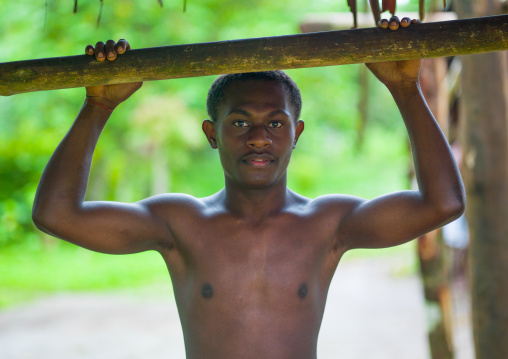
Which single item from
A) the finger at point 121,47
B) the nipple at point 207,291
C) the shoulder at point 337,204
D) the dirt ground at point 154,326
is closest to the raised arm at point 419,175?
the shoulder at point 337,204

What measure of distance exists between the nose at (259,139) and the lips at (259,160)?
0.03 m

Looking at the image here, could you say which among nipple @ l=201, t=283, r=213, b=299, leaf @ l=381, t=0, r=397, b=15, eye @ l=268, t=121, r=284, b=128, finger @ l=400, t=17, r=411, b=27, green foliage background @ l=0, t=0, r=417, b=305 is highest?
green foliage background @ l=0, t=0, r=417, b=305

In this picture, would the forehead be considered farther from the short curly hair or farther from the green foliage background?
the green foliage background

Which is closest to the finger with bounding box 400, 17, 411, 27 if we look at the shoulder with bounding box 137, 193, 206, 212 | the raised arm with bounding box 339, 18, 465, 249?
the raised arm with bounding box 339, 18, 465, 249

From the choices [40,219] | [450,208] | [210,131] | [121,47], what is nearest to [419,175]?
[450,208]

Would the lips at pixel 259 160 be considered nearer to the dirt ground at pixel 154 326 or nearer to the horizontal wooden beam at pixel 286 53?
the horizontal wooden beam at pixel 286 53

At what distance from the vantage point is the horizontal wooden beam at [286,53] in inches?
68.2

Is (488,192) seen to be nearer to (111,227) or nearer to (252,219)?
(252,219)

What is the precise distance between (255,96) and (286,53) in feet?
1.57

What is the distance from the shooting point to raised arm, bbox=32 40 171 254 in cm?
203

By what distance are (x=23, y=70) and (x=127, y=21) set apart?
817 cm

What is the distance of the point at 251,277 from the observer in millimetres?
2264

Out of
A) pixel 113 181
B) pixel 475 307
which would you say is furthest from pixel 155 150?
pixel 475 307

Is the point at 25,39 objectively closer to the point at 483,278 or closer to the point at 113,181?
the point at 113,181
